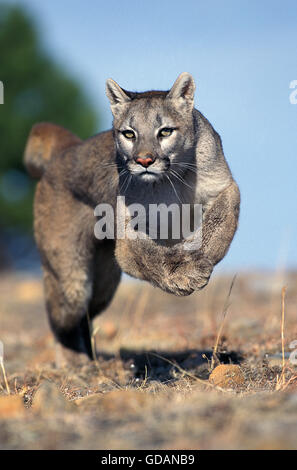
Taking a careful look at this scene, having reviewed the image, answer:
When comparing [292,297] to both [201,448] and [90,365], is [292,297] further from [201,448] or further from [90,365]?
[201,448]

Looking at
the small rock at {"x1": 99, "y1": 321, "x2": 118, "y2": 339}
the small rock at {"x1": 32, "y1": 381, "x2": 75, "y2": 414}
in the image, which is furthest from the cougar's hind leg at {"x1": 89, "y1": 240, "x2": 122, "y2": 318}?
the small rock at {"x1": 32, "y1": 381, "x2": 75, "y2": 414}

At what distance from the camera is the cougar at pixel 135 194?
500 cm

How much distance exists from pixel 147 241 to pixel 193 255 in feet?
1.39

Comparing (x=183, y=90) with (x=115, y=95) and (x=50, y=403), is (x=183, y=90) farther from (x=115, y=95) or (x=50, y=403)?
(x=50, y=403)

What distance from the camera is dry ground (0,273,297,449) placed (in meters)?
2.91

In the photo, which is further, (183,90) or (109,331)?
(109,331)

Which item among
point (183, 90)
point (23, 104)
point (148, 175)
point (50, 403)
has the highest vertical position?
point (183, 90)

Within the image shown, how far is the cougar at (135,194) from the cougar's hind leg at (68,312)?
12mm

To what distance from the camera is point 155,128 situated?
5195 millimetres

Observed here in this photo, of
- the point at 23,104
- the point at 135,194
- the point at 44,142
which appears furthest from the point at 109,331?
the point at 23,104

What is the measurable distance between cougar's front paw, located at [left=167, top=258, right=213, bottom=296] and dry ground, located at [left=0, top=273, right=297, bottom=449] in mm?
554

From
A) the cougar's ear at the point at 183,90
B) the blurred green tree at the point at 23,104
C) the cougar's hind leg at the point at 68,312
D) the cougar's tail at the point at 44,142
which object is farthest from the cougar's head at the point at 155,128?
the blurred green tree at the point at 23,104

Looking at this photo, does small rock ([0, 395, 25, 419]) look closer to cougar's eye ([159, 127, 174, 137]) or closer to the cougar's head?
the cougar's head

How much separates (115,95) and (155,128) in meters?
0.70
